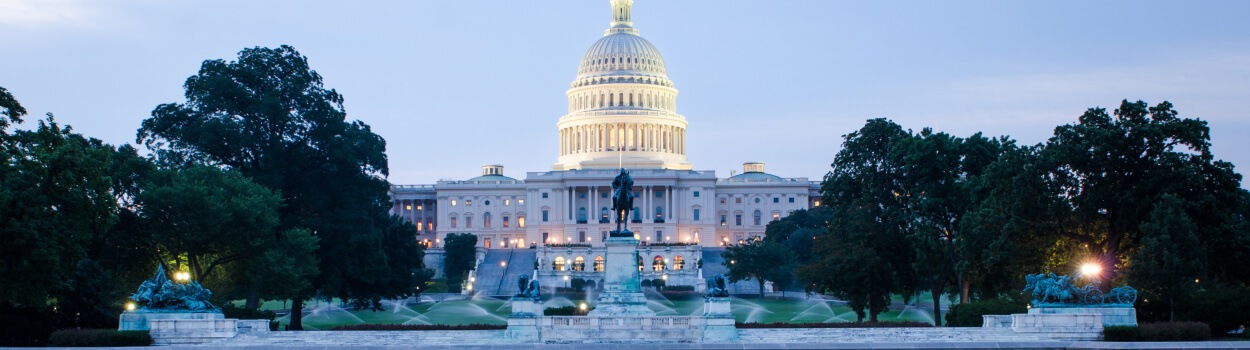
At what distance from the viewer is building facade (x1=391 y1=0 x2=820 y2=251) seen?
6186 inches

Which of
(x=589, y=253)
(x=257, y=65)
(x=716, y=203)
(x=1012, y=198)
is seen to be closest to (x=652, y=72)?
(x=716, y=203)

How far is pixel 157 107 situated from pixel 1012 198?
108 ft

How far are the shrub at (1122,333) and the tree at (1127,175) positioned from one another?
923 centimetres

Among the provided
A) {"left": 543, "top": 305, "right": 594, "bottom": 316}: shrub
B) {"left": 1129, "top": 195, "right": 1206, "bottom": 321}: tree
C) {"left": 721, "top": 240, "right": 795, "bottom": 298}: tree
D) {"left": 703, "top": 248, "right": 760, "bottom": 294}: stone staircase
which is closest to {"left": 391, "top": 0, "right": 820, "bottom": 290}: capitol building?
{"left": 703, "top": 248, "right": 760, "bottom": 294}: stone staircase

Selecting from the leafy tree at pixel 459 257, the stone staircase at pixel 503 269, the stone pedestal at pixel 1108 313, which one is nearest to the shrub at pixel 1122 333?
the stone pedestal at pixel 1108 313

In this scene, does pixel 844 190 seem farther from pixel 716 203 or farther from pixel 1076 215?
pixel 716 203

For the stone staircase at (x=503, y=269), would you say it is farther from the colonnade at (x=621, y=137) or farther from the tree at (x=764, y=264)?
the colonnade at (x=621, y=137)

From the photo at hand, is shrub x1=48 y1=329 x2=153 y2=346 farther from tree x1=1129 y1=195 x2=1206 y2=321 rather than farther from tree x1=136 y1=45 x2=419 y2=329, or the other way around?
tree x1=1129 y1=195 x2=1206 y2=321

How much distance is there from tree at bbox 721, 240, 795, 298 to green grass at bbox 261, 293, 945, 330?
2471 millimetres

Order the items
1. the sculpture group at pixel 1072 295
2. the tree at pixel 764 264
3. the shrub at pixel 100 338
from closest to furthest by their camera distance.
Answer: the shrub at pixel 100 338 → the sculpture group at pixel 1072 295 → the tree at pixel 764 264

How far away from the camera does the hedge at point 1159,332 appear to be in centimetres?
3438

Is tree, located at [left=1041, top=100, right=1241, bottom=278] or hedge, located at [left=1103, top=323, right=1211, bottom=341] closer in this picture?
hedge, located at [left=1103, top=323, right=1211, bottom=341]

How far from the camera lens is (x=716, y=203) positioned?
Answer: 16275 centimetres

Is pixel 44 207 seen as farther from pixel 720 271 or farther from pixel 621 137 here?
pixel 621 137
